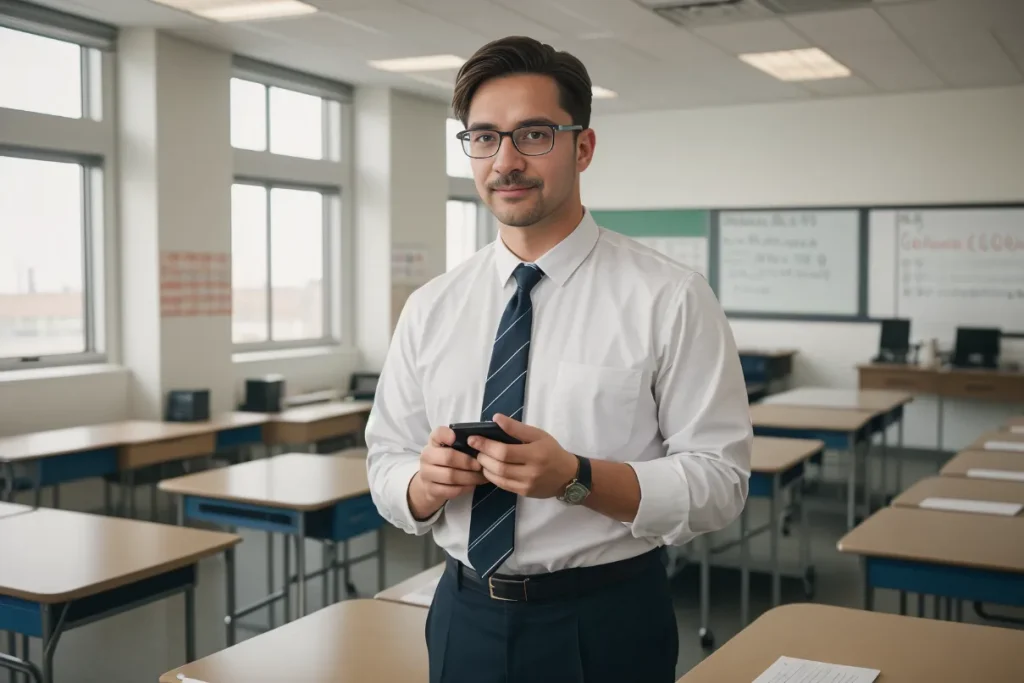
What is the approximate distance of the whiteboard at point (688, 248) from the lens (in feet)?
32.5

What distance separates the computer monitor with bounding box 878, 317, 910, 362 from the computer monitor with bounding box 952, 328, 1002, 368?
407mm

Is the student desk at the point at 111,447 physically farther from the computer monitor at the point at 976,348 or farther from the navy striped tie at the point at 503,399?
the computer monitor at the point at 976,348

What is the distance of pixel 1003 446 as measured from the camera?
4.93 m

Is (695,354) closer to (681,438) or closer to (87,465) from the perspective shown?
(681,438)

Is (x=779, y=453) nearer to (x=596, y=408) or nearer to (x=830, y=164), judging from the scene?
(x=596, y=408)

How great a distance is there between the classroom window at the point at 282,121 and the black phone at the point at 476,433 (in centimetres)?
652

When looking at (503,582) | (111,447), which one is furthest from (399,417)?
(111,447)

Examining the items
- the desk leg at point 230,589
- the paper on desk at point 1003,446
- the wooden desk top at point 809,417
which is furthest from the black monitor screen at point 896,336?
the desk leg at point 230,589

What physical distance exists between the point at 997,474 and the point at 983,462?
0.37 m

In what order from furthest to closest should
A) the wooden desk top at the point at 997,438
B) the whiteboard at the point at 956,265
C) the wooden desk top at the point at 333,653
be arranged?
the whiteboard at the point at 956,265
the wooden desk top at the point at 997,438
the wooden desk top at the point at 333,653

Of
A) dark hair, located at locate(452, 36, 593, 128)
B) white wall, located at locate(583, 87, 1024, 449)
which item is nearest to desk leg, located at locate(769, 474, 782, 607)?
dark hair, located at locate(452, 36, 593, 128)

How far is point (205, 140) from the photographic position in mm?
6980

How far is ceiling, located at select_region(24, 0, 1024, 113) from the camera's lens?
593 cm

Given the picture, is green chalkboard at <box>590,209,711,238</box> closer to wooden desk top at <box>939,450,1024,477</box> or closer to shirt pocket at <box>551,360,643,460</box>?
wooden desk top at <box>939,450,1024,477</box>
